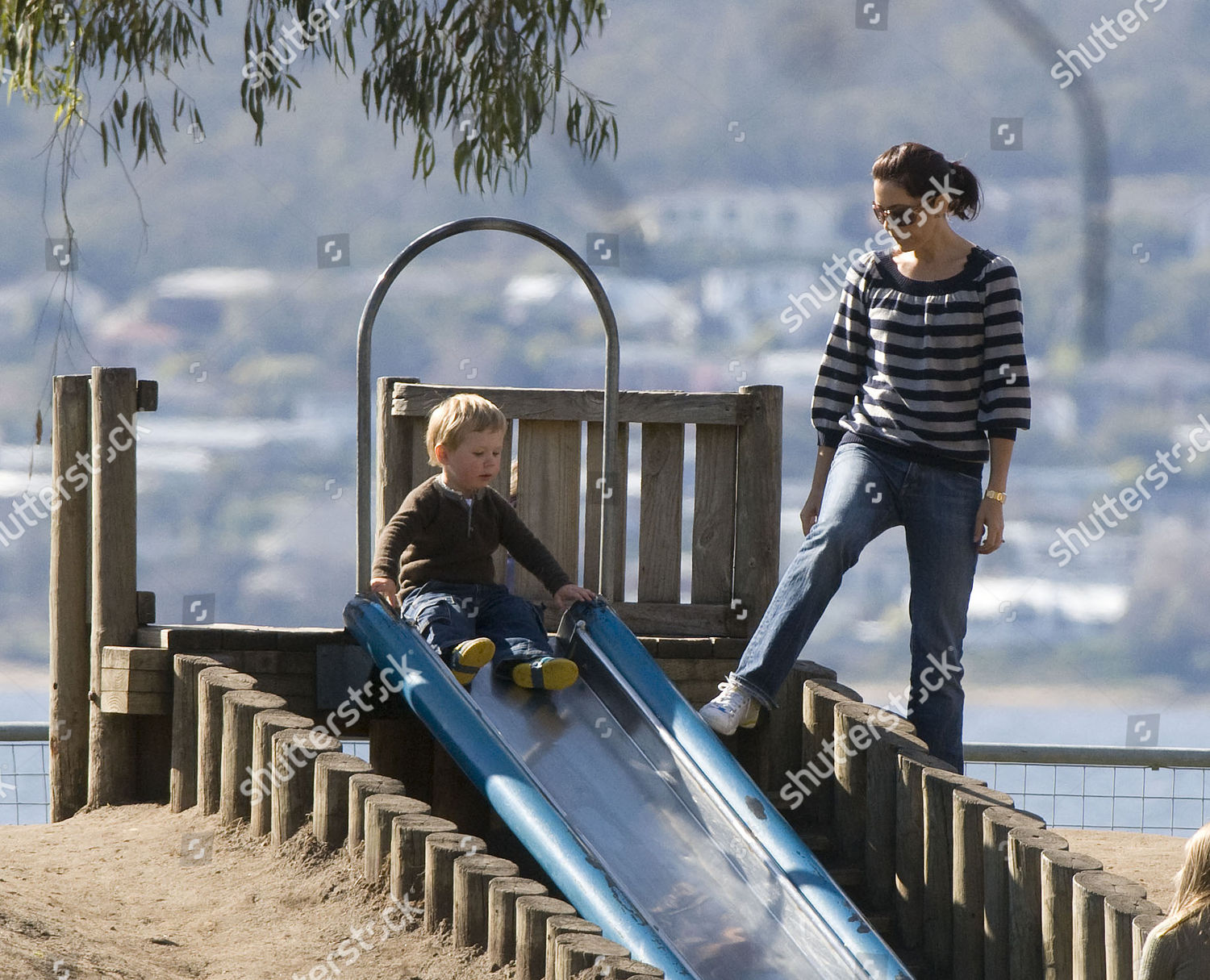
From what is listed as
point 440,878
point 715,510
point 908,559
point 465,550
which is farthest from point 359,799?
point 715,510

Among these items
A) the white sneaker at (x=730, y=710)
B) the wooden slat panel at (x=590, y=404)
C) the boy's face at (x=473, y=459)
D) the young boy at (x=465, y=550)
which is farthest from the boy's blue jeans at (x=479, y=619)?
the wooden slat panel at (x=590, y=404)

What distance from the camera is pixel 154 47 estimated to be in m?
7.22

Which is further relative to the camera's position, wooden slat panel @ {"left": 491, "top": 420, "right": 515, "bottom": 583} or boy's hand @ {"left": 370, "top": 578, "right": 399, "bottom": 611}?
wooden slat panel @ {"left": 491, "top": 420, "right": 515, "bottom": 583}

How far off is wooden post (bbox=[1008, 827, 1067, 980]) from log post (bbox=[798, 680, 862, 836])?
3.26ft

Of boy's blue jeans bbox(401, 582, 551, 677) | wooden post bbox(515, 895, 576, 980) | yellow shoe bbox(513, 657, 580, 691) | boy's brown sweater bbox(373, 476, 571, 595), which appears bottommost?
wooden post bbox(515, 895, 576, 980)

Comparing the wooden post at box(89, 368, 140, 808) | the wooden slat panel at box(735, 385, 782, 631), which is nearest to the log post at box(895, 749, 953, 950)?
the wooden slat panel at box(735, 385, 782, 631)

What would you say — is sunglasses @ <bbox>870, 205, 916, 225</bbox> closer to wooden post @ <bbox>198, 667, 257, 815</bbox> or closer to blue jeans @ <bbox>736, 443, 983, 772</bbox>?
blue jeans @ <bbox>736, 443, 983, 772</bbox>

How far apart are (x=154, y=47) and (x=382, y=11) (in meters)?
1.10

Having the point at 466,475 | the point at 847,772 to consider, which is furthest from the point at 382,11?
the point at 847,772

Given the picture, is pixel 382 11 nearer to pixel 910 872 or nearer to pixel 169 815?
pixel 169 815

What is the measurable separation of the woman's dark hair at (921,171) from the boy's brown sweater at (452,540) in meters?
1.46

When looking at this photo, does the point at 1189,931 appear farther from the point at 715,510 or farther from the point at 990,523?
the point at 715,510

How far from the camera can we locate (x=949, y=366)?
390cm

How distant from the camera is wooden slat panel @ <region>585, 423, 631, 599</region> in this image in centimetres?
491
